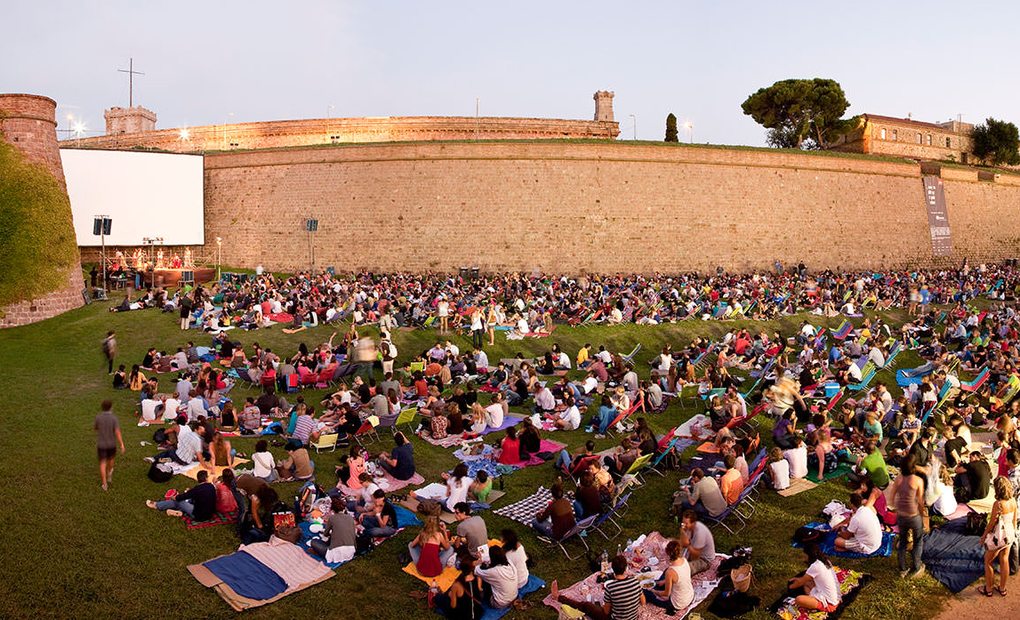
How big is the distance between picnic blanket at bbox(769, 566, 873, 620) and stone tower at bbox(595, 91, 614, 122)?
Result: 142 feet

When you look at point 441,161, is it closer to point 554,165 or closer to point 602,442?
point 554,165

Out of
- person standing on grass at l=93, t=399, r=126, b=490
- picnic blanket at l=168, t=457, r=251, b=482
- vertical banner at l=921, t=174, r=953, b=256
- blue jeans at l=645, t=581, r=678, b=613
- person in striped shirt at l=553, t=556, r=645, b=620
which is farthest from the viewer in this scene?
vertical banner at l=921, t=174, r=953, b=256

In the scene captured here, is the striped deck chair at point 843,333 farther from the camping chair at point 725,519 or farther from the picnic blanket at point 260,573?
the picnic blanket at point 260,573

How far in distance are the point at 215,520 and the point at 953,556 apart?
27.6ft

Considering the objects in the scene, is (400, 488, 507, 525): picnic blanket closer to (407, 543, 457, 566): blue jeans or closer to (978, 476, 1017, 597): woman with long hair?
(407, 543, 457, 566): blue jeans

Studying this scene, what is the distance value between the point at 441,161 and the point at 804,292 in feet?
61.2

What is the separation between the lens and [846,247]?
37.9 meters

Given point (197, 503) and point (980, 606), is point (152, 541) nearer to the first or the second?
point (197, 503)

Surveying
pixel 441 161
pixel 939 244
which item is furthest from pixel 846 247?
pixel 441 161

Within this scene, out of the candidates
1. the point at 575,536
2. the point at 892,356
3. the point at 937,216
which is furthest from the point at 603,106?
the point at 575,536

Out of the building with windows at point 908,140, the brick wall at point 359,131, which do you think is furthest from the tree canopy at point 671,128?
the building with windows at point 908,140

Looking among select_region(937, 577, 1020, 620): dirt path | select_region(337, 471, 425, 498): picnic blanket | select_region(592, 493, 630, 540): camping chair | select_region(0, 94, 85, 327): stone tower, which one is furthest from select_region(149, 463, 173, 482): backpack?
select_region(0, 94, 85, 327): stone tower

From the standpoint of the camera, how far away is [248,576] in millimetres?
6609

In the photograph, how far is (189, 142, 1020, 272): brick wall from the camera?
33375mm
